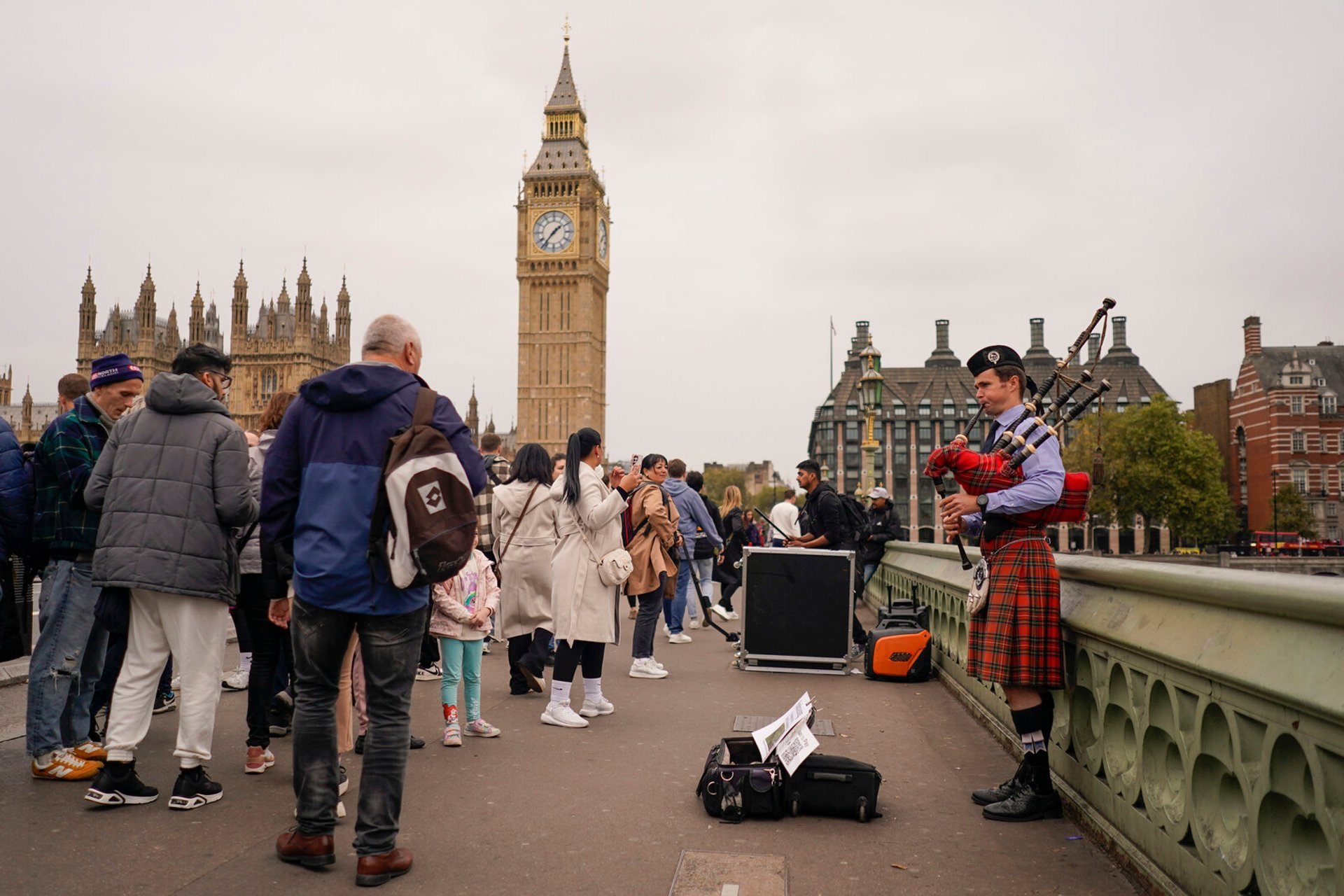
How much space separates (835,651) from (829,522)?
5.56 ft

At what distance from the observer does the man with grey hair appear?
4.16m

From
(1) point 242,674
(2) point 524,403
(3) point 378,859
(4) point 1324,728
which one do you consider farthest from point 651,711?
(2) point 524,403

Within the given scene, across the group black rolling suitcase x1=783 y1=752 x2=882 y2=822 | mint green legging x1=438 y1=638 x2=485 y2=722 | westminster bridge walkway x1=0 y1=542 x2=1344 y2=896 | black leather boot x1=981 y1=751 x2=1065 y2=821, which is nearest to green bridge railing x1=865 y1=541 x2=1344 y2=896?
westminster bridge walkway x1=0 y1=542 x2=1344 y2=896

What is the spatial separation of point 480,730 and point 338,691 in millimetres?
2846

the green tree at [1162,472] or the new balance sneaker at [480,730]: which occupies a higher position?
the green tree at [1162,472]

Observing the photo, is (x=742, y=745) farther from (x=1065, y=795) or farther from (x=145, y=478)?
(x=145, y=478)

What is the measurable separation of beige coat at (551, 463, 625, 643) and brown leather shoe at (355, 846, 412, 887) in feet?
11.1

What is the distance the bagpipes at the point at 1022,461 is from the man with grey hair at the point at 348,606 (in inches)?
90.1

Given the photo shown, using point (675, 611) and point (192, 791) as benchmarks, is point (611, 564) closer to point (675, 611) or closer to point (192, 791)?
point (192, 791)

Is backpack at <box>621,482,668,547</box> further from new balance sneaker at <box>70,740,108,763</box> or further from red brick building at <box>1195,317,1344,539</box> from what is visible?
red brick building at <box>1195,317,1344,539</box>

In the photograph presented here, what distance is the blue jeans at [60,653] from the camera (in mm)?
5473

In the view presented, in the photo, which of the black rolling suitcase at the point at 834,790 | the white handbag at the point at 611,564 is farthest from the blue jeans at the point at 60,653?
the black rolling suitcase at the point at 834,790

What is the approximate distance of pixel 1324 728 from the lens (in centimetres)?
274

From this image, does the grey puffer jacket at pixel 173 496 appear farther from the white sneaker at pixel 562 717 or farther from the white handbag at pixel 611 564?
the white handbag at pixel 611 564
